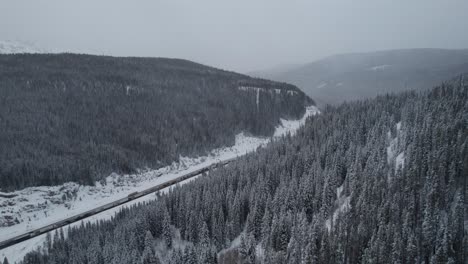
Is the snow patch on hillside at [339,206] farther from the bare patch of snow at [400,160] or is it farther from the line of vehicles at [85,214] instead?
the line of vehicles at [85,214]

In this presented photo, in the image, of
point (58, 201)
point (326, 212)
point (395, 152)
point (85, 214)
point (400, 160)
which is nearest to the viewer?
point (326, 212)

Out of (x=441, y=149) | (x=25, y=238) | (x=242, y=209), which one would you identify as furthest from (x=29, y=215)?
(x=441, y=149)

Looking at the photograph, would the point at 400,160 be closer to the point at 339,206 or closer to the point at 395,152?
the point at 395,152

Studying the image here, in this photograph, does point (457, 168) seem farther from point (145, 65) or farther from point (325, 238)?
point (145, 65)

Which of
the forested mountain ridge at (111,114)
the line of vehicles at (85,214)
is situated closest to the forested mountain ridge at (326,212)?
the line of vehicles at (85,214)

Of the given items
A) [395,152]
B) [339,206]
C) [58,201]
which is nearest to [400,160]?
[395,152]

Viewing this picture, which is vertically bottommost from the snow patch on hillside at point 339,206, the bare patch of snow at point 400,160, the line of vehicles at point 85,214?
the line of vehicles at point 85,214

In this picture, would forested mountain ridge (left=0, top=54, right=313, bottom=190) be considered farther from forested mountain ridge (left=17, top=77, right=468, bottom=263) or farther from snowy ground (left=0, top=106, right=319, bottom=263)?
forested mountain ridge (left=17, top=77, right=468, bottom=263)
